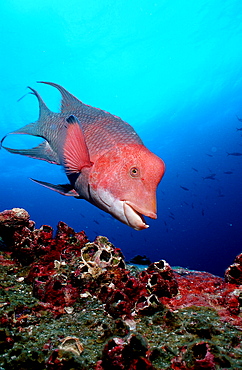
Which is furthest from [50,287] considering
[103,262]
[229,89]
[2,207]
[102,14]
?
[2,207]

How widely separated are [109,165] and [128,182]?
289 mm

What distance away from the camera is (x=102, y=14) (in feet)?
91.1

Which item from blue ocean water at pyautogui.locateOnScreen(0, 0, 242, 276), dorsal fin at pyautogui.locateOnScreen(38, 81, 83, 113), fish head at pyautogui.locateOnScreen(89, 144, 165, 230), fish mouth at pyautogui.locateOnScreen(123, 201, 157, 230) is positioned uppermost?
blue ocean water at pyautogui.locateOnScreen(0, 0, 242, 276)

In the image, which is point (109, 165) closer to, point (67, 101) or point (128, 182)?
point (128, 182)

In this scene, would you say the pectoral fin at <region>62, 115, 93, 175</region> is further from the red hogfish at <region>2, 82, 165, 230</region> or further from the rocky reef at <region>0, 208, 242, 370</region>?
the rocky reef at <region>0, 208, 242, 370</region>

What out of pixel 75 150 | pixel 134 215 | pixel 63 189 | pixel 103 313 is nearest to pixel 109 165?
pixel 75 150

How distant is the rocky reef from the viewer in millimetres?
1564

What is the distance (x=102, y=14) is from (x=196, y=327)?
3567 centimetres

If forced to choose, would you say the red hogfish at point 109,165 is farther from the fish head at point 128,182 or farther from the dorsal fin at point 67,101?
the dorsal fin at point 67,101

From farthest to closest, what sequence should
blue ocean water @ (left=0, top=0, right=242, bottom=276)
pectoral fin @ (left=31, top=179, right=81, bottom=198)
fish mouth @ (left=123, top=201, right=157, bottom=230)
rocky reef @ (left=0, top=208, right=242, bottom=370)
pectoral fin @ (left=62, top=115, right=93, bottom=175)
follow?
blue ocean water @ (left=0, top=0, right=242, bottom=276)
pectoral fin @ (left=31, top=179, right=81, bottom=198)
pectoral fin @ (left=62, top=115, right=93, bottom=175)
fish mouth @ (left=123, top=201, right=157, bottom=230)
rocky reef @ (left=0, top=208, right=242, bottom=370)

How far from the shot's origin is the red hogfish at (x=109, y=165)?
5.68 feet

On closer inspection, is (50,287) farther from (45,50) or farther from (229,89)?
(229,89)

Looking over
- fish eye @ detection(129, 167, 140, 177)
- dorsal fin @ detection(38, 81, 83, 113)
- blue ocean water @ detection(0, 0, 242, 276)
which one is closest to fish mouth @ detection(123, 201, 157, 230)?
fish eye @ detection(129, 167, 140, 177)

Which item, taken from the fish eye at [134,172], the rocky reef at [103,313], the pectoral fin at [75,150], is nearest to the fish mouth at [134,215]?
the fish eye at [134,172]
